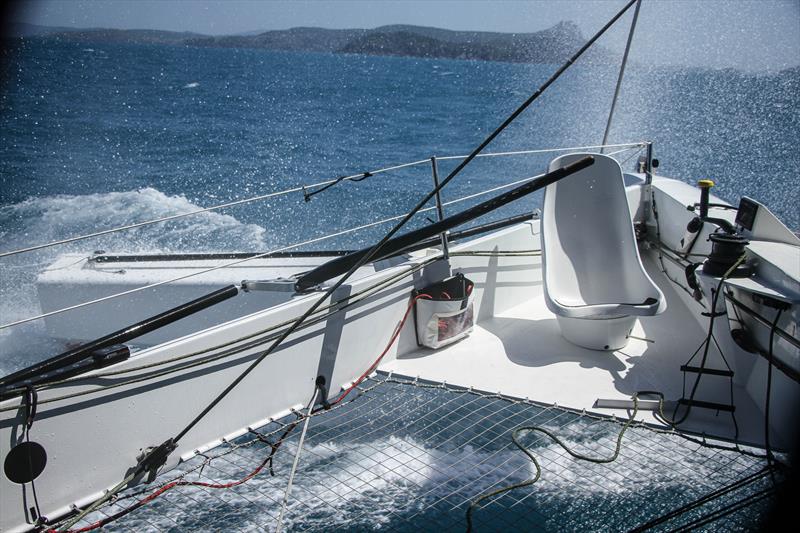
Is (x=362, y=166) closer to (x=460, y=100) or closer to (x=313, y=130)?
(x=313, y=130)

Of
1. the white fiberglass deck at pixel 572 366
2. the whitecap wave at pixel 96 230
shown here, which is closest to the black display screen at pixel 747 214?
the white fiberglass deck at pixel 572 366

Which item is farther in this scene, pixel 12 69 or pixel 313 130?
pixel 12 69

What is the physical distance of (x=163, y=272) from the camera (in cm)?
407

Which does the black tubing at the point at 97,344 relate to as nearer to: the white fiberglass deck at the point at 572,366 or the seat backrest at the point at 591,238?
the white fiberglass deck at the point at 572,366

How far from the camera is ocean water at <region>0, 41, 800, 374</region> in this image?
7.71m

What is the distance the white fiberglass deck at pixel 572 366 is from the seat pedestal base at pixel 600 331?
3 cm

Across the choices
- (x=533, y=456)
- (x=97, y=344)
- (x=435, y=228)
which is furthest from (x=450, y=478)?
(x=97, y=344)

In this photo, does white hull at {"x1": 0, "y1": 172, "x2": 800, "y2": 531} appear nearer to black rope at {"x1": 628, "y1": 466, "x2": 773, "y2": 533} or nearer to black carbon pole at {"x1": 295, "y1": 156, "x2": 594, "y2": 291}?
black carbon pole at {"x1": 295, "y1": 156, "x2": 594, "y2": 291}

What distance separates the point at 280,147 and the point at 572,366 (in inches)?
455

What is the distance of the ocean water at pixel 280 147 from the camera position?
771 centimetres

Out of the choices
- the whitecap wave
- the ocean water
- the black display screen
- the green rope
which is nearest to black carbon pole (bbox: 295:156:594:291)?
the green rope

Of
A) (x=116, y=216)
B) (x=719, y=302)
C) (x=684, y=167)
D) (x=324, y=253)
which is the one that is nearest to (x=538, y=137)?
(x=684, y=167)

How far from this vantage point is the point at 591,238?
3.35m

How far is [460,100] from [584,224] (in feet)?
69.3
